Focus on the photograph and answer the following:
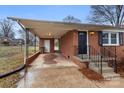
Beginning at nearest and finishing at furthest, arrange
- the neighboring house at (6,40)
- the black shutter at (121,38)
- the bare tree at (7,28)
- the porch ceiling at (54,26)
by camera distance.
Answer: the porch ceiling at (54,26) → the black shutter at (121,38) → the neighboring house at (6,40) → the bare tree at (7,28)

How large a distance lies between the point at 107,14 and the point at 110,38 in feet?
61.9

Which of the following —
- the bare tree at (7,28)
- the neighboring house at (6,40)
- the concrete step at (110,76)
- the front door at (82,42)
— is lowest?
the concrete step at (110,76)

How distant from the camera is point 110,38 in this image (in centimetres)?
1295

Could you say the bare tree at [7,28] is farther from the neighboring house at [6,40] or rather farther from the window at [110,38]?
the window at [110,38]

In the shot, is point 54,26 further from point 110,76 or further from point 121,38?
point 121,38

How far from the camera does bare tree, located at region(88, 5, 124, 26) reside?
2972cm

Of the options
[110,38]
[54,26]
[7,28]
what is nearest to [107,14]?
[110,38]

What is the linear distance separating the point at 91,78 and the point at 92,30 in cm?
535

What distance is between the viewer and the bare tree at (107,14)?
2972 cm

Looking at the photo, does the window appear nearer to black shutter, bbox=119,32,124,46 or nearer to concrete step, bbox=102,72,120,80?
black shutter, bbox=119,32,124,46

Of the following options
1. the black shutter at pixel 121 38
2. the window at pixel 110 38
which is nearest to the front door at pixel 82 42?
the window at pixel 110 38

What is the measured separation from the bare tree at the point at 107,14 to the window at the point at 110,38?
1768 cm

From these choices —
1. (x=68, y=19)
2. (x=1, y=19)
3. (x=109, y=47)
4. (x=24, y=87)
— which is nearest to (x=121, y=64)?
(x=109, y=47)

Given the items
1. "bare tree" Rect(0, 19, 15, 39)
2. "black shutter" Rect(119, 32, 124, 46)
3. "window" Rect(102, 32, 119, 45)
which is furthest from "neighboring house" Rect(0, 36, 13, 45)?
"black shutter" Rect(119, 32, 124, 46)
